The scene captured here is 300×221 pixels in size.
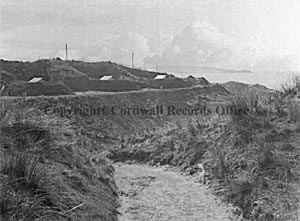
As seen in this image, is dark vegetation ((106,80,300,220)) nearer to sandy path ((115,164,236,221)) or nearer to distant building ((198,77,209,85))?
sandy path ((115,164,236,221))

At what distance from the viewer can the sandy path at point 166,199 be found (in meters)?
5.93

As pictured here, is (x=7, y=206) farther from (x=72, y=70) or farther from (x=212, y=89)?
(x=72, y=70)

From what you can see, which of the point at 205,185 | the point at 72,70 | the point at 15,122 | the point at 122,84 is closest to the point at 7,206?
the point at 15,122

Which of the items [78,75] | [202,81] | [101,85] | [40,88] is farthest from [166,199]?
[202,81]

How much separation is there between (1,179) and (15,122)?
6.30 feet

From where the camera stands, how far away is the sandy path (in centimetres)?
593

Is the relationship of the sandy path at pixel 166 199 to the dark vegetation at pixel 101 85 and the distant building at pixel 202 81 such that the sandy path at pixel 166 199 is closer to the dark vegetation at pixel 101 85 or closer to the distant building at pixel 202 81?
the dark vegetation at pixel 101 85

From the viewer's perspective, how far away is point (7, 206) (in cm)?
358

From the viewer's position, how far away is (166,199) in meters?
6.74

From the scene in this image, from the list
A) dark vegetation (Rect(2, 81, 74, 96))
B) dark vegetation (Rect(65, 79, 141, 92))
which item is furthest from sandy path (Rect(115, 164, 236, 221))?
dark vegetation (Rect(65, 79, 141, 92))

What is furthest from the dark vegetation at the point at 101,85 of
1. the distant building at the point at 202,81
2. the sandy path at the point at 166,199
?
the sandy path at the point at 166,199

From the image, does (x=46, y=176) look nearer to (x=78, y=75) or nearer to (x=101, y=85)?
(x=101, y=85)

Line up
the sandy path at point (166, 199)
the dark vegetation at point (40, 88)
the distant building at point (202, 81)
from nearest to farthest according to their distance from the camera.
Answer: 1. the sandy path at point (166, 199)
2. the dark vegetation at point (40, 88)
3. the distant building at point (202, 81)

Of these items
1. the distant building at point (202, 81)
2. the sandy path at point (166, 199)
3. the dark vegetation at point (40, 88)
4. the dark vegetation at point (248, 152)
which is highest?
the distant building at point (202, 81)
